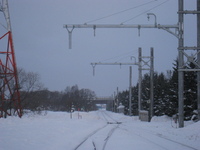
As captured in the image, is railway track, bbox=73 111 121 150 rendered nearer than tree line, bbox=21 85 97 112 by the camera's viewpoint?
Yes

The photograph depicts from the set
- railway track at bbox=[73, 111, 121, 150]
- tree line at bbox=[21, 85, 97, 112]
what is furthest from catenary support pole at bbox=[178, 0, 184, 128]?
tree line at bbox=[21, 85, 97, 112]

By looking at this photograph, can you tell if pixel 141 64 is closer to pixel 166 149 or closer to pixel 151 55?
pixel 151 55

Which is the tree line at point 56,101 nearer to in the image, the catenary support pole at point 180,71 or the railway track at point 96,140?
the railway track at point 96,140

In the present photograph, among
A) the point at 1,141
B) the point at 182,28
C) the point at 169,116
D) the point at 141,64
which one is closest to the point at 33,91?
the point at 141,64

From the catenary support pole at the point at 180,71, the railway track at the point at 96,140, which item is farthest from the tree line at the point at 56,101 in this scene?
the catenary support pole at the point at 180,71

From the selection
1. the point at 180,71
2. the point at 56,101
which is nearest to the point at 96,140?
the point at 180,71

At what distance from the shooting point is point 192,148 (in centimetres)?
1190

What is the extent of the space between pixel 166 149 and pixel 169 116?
106 feet

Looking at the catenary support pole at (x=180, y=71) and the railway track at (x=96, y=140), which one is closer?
the railway track at (x=96, y=140)

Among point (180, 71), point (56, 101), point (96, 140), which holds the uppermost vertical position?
point (180, 71)

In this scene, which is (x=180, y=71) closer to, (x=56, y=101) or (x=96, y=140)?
(x=96, y=140)

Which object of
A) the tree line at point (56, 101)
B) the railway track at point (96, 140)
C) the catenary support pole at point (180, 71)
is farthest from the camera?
the tree line at point (56, 101)

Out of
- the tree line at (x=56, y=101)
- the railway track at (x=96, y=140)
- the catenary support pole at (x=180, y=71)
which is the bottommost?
the tree line at (x=56, y=101)

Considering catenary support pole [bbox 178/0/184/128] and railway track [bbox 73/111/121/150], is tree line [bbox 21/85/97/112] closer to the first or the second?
railway track [bbox 73/111/121/150]
